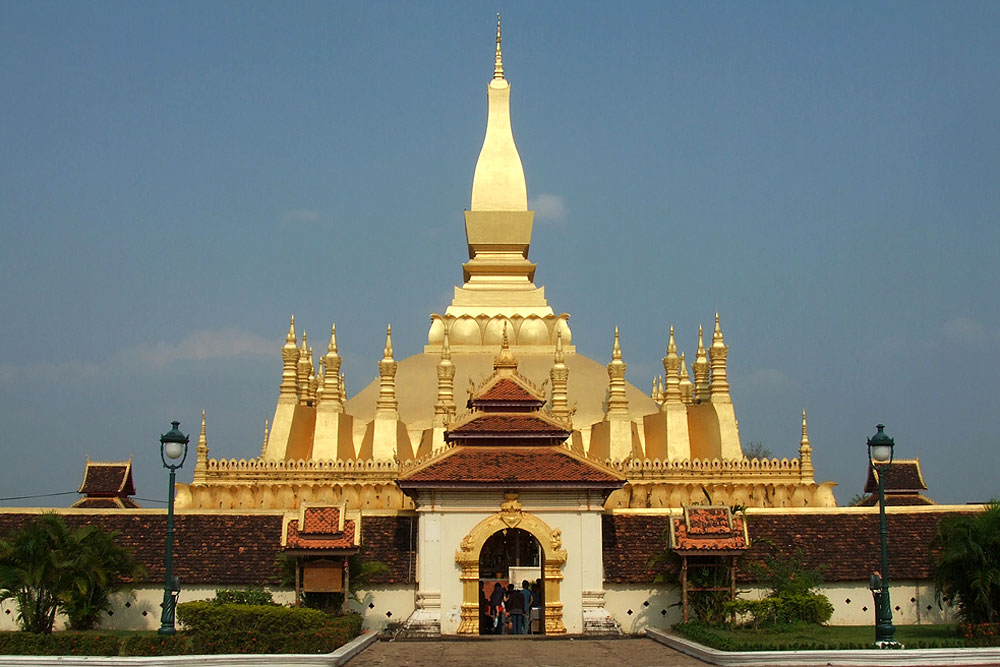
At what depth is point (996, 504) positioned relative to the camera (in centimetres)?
2250

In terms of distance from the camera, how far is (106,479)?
43.1m

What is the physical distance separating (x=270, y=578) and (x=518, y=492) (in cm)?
491

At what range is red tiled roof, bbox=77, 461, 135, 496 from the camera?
4281 centimetres

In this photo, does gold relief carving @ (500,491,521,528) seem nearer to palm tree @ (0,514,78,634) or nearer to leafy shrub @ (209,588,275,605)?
leafy shrub @ (209,588,275,605)

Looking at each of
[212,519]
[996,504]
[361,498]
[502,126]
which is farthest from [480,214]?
[996,504]

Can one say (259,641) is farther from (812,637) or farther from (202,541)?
(812,637)

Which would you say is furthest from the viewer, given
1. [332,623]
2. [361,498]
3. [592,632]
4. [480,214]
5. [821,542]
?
[480,214]

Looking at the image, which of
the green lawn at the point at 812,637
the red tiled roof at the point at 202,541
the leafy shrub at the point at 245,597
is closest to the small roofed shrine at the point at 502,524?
the green lawn at the point at 812,637

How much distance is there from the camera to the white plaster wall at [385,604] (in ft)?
80.6

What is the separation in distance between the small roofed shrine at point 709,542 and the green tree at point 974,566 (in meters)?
3.52

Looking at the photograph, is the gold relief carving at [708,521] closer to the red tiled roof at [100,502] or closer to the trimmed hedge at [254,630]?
the trimmed hedge at [254,630]

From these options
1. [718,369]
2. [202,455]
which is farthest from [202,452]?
[718,369]

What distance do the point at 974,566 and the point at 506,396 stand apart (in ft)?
29.5

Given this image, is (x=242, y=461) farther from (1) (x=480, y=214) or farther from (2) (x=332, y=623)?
(1) (x=480, y=214)
